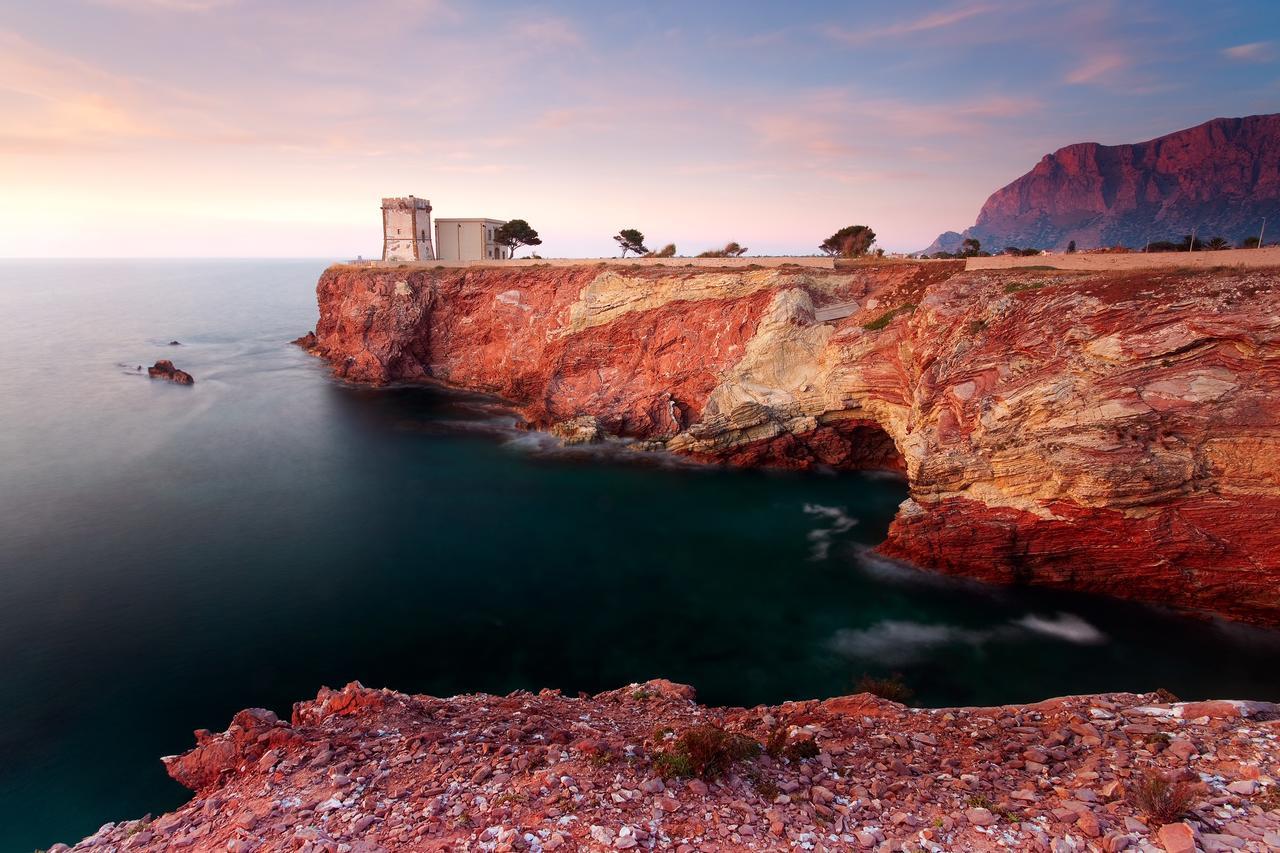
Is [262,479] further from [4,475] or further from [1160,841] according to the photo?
[1160,841]

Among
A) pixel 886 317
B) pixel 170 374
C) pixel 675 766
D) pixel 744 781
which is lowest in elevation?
pixel 744 781

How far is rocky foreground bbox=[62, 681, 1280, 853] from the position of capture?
7.15 m

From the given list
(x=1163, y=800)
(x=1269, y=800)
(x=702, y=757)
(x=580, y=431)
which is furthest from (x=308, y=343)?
(x=1269, y=800)

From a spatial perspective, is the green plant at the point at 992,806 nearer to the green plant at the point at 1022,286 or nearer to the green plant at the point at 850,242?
the green plant at the point at 1022,286

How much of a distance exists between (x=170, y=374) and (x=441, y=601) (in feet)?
146

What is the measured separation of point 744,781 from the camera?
333 inches

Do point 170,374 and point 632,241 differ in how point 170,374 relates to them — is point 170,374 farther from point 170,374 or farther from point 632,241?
point 632,241

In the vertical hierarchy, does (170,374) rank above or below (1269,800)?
above

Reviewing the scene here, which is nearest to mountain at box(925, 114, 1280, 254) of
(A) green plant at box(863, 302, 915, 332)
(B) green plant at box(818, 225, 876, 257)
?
(B) green plant at box(818, 225, 876, 257)

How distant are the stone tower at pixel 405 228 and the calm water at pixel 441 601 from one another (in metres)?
23.7

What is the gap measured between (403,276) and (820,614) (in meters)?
40.9

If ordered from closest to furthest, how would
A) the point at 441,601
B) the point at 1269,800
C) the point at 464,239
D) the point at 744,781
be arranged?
the point at 1269,800 → the point at 744,781 → the point at 441,601 → the point at 464,239

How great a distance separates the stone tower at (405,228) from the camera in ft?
167

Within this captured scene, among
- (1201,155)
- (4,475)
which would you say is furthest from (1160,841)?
(1201,155)
